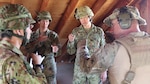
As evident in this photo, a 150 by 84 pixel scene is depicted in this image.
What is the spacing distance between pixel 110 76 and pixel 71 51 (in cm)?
164

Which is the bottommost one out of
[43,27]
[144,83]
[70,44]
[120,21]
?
[144,83]

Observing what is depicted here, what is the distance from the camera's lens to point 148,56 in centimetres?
229

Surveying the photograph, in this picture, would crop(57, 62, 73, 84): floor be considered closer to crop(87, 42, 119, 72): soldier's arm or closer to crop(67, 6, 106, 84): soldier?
crop(67, 6, 106, 84): soldier

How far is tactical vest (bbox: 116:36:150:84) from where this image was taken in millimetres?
2256

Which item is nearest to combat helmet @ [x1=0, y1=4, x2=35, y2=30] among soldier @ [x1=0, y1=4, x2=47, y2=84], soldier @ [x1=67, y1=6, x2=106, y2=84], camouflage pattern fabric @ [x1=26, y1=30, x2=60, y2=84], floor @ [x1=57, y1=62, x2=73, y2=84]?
soldier @ [x1=0, y1=4, x2=47, y2=84]

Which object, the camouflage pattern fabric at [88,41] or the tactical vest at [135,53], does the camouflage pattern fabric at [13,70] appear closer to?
the tactical vest at [135,53]

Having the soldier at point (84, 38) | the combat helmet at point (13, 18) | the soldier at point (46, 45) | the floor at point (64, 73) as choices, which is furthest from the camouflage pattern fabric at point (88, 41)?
the floor at point (64, 73)

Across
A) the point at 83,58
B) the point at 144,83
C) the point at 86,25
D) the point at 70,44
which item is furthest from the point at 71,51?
the point at 144,83

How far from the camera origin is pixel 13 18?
2365mm

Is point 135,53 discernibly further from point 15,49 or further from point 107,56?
point 15,49

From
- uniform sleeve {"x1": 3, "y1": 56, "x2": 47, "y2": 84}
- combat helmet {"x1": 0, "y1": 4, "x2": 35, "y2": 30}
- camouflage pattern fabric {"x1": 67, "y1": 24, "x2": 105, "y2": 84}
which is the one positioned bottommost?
uniform sleeve {"x1": 3, "y1": 56, "x2": 47, "y2": 84}

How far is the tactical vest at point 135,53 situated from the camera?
2.26 meters

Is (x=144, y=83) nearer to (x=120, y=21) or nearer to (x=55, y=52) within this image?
(x=120, y=21)

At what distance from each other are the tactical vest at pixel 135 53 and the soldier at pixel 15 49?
62cm
